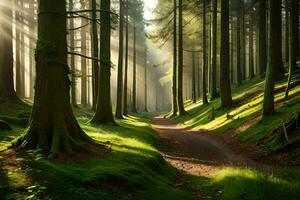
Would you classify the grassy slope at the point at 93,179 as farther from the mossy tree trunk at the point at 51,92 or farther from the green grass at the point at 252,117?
the green grass at the point at 252,117

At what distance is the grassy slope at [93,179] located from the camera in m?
6.31

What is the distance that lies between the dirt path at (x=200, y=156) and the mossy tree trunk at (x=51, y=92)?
394 cm

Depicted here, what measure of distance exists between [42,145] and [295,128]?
343 inches

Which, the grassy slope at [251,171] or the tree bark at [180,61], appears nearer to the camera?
the grassy slope at [251,171]

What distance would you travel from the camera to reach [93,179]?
7449mm

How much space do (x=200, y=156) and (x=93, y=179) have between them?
24.7ft

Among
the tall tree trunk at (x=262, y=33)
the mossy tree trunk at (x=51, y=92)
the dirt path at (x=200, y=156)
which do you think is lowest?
the dirt path at (x=200, y=156)

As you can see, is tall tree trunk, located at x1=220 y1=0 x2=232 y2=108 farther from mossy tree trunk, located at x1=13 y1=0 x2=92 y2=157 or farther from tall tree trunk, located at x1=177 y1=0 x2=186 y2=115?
mossy tree trunk, located at x1=13 y1=0 x2=92 y2=157

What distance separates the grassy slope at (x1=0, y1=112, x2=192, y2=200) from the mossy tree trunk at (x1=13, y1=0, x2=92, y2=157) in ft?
2.32

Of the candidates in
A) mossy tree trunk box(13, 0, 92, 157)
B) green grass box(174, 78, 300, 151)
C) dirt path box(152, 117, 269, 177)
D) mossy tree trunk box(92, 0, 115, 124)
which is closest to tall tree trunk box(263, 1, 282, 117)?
green grass box(174, 78, 300, 151)

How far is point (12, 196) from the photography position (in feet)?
18.9

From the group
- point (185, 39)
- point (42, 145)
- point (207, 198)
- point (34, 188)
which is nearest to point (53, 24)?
point (42, 145)

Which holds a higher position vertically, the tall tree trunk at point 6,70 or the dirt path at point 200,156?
the tall tree trunk at point 6,70

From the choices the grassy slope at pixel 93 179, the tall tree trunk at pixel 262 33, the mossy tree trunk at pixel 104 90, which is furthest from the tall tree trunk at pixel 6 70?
the tall tree trunk at pixel 262 33
